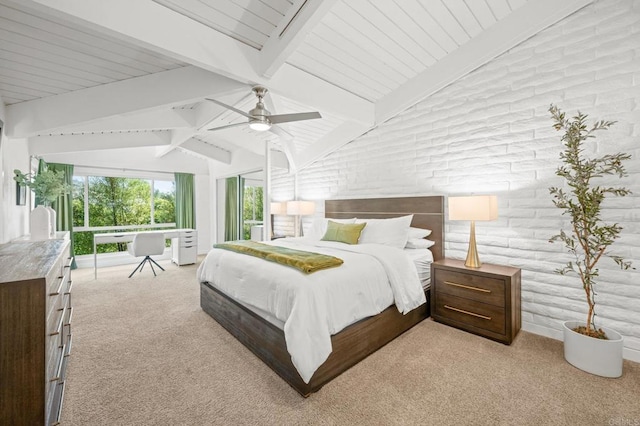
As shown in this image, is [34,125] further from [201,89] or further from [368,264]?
[368,264]

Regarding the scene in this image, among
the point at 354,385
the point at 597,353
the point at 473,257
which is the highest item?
the point at 473,257

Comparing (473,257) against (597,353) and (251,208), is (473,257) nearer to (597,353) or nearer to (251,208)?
(597,353)

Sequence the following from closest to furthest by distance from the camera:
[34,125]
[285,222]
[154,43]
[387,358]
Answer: [154,43]
[387,358]
[34,125]
[285,222]

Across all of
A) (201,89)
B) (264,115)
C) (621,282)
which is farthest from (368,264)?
(201,89)

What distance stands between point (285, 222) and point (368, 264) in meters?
3.53

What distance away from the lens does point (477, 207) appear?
104 inches

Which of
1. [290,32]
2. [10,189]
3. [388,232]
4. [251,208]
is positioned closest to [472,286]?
[388,232]

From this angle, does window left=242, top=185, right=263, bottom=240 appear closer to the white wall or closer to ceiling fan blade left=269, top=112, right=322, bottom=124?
the white wall

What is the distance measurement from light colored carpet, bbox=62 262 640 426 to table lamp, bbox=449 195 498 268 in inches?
30.3

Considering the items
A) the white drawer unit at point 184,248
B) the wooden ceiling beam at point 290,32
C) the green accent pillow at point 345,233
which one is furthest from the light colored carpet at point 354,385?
the white drawer unit at point 184,248

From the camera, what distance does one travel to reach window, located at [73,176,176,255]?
5.74m

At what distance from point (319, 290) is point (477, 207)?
1.80 m

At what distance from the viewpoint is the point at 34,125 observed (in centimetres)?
280

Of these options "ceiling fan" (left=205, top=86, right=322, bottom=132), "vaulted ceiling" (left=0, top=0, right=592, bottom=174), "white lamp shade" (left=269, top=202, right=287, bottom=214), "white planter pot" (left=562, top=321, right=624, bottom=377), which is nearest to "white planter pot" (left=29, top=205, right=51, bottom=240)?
"vaulted ceiling" (left=0, top=0, right=592, bottom=174)
